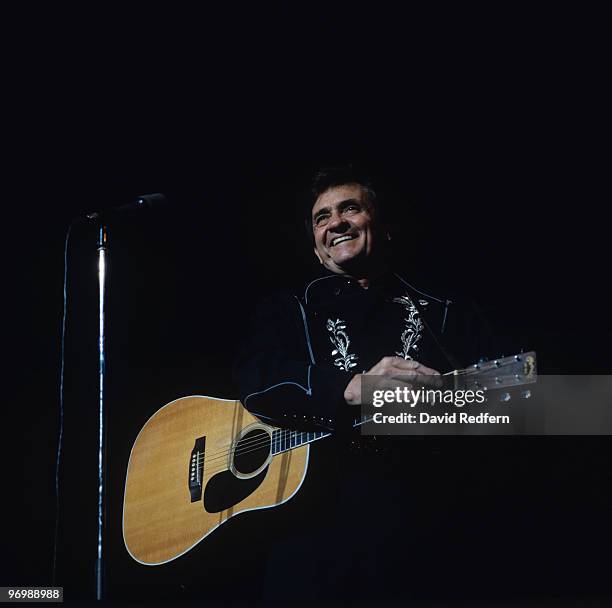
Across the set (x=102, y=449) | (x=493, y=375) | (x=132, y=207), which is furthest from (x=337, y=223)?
(x=102, y=449)

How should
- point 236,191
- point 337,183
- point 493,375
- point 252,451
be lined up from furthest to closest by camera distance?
point 236,191 < point 337,183 < point 252,451 < point 493,375

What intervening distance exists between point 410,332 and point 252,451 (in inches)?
25.4

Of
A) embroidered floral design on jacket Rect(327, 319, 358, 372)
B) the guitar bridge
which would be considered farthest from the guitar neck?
the guitar bridge

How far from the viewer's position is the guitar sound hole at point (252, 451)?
8.11 feet

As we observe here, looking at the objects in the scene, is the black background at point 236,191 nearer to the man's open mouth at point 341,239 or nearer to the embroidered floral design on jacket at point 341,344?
the man's open mouth at point 341,239

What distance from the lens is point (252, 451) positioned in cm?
250

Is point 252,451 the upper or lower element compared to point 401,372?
lower

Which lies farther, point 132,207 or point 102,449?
point 132,207

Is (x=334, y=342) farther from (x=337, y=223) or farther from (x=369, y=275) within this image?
(x=337, y=223)

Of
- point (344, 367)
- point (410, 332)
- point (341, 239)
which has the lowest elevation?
point (344, 367)

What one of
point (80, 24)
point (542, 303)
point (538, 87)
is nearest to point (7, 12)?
point (80, 24)

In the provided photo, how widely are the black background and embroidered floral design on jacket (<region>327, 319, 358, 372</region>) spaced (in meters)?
0.24

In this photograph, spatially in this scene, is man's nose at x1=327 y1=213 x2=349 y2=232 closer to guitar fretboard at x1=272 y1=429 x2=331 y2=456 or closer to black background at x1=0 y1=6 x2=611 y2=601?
black background at x1=0 y1=6 x2=611 y2=601

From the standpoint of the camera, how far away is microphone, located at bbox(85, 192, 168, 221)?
2.52 metres
